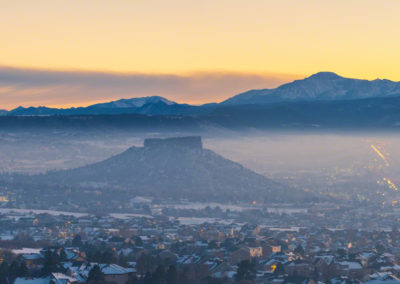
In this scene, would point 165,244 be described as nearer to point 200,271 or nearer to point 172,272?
point 200,271

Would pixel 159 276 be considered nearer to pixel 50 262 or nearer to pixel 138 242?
pixel 50 262

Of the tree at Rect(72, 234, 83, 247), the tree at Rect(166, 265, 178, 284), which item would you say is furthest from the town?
the tree at Rect(166, 265, 178, 284)

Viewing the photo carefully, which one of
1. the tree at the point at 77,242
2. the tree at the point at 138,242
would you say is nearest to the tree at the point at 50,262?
the tree at the point at 77,242

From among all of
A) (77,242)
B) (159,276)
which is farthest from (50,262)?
(77,242)

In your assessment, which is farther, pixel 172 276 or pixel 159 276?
pixel 172 276

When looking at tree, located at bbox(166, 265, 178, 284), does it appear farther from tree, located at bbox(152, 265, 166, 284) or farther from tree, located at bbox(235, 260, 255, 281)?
Result: tree, located at bbox(235, 260, 255, 281)

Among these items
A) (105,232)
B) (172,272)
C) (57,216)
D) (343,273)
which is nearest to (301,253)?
(343,273)

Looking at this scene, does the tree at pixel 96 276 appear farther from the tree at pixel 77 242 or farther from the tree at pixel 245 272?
the tree at pixel 77 242
